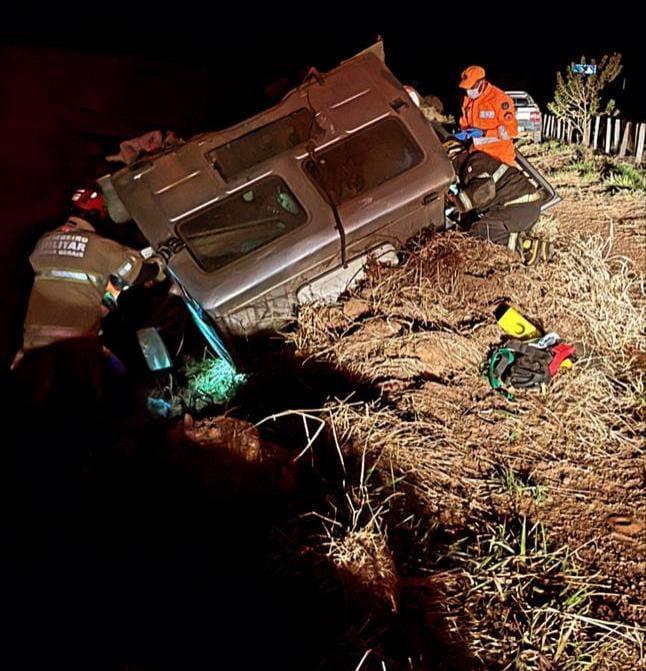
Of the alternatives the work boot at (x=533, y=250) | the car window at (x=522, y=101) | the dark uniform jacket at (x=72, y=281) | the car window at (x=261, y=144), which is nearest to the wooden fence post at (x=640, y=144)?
the car window at (x=522, y=101)

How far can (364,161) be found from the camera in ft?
13.7

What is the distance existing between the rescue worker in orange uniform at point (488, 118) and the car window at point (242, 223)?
7.45ft

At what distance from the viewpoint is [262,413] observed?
355 cm

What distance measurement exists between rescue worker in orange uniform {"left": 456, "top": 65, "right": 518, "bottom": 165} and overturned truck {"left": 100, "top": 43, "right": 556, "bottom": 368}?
1414mm

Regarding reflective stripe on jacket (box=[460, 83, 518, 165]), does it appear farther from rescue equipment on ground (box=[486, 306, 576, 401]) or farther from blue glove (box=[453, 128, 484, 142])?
rescue equipment on ground (box=[486, 306, 576, 401])

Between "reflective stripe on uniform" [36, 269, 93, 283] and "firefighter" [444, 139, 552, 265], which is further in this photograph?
"firefighter" [444, 139, 552, 265]

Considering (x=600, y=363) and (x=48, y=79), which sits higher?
(x=48, y=79)

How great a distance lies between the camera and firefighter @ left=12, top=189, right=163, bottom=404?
450cm

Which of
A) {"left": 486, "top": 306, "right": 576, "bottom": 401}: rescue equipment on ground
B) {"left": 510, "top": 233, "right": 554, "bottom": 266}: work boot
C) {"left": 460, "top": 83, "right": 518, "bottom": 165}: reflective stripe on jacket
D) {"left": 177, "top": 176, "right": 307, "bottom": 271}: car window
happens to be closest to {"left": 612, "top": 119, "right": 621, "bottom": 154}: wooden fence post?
{"left": 460, "top": 83, "right": 518, "bottom": 165}: reflective stripe on jacket

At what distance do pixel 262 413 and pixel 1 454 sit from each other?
2.17m

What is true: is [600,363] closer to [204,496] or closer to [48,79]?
[204,496]

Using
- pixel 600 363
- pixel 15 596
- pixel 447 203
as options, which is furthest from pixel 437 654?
pixel 447 203

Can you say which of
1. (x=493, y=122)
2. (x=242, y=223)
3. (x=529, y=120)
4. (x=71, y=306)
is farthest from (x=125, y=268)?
(x=529, y=120)

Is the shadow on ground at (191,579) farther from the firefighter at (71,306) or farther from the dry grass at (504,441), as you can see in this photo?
the firefighter at (71,306)
